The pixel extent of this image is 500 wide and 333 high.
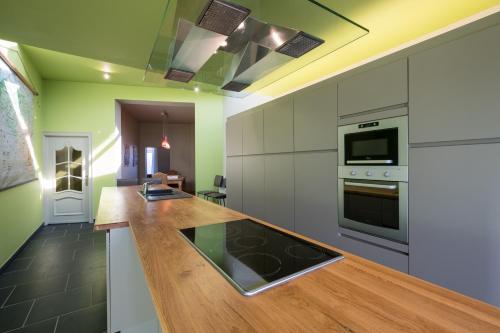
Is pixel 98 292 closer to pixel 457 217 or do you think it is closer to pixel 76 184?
pixel 457 217

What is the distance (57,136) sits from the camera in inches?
191

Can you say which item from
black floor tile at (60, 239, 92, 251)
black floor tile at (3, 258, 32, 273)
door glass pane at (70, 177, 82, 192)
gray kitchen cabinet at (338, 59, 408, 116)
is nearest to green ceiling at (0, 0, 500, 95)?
gray kitchen cabinet at (338, 59, 408, 116)

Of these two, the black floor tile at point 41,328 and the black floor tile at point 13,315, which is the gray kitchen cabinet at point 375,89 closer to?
the black floor tile at point 41,328

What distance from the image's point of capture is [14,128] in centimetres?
316

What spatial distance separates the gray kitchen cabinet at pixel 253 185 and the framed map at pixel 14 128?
2.92 m

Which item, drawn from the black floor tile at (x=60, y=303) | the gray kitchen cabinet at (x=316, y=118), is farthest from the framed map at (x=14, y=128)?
the gray kitchen cabinet at (x=316, y=118)

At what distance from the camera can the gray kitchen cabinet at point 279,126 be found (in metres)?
2.70

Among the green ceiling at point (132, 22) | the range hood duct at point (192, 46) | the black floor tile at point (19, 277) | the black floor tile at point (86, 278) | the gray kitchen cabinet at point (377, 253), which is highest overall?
the green ceiling at point (132, 22)

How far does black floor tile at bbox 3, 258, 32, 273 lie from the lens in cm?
286

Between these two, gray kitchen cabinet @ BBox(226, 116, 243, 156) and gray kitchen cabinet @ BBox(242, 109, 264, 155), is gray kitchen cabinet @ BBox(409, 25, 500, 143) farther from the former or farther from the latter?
gray kitchen cabinet @ BBox(226, 116, 243, 156)

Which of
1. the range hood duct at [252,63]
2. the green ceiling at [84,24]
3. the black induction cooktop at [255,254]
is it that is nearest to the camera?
the black induction cooktop at [255,254]

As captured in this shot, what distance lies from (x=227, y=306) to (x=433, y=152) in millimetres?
1585

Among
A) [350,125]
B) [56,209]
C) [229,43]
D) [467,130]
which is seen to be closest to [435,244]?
[467,130]

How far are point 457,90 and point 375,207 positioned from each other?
0.94 metres
